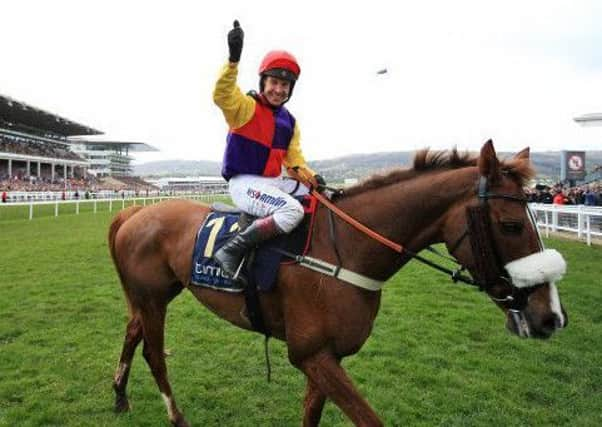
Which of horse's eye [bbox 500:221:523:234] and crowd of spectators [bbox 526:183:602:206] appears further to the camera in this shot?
crowd of spectators [bbox 526:183:602:206]

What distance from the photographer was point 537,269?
7.69 ft

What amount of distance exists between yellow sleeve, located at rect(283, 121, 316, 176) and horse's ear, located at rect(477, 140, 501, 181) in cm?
136

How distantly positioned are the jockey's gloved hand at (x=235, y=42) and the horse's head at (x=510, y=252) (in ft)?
4.71

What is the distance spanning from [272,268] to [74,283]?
721 centimetres

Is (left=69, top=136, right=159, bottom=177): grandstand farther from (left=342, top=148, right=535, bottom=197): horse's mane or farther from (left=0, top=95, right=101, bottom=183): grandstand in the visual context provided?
(left=342, top=148, right=535, bottom=197): horse's mane

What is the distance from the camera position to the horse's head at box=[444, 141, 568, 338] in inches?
93.9

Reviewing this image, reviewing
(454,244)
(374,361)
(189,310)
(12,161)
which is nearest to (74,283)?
(189,310)

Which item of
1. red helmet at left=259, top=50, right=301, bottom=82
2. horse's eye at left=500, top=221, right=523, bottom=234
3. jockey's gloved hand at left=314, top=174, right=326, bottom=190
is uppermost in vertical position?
red helmet at left=259, top=50, right=301, bottom=82

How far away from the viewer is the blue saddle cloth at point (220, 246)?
3025 mm

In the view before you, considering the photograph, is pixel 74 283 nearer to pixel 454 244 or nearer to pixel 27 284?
pixel 27 284

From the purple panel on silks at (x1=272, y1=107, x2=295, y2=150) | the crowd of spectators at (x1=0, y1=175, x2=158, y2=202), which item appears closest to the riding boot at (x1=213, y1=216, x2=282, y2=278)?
the purple panel on silks at (x1=272, y1=107, x2=295, y2=150)

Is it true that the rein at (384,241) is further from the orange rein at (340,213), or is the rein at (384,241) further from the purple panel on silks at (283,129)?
the purple panel on silks at (283,129)

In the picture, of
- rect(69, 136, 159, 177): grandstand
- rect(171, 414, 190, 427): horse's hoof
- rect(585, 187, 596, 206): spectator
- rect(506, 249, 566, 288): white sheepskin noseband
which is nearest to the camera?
rect(506, 249, 566, 288): white sheepskin noseband

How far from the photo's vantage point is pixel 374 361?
17.0 feet
